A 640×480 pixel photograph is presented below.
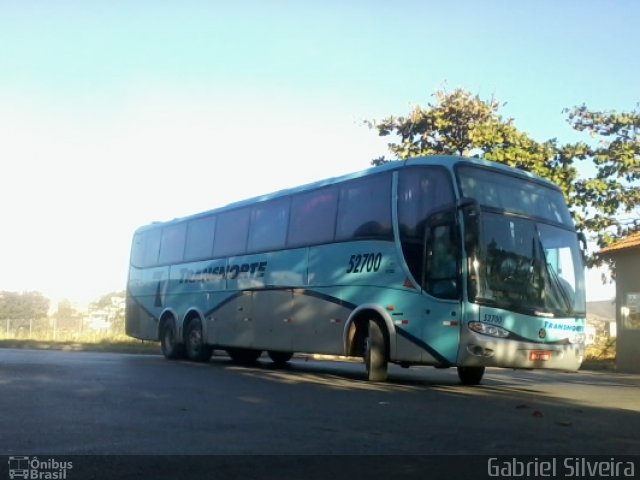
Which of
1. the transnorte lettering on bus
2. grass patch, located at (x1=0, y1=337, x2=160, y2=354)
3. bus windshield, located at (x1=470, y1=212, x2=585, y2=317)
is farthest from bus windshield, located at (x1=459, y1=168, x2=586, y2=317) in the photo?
grass patch, located at (x1=0, y1=337, x2=160, y2=354)

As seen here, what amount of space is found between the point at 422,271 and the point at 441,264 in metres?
0.38

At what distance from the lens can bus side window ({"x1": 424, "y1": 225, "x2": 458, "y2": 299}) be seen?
11.1 meters

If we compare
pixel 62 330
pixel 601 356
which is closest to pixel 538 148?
pixel 601 356

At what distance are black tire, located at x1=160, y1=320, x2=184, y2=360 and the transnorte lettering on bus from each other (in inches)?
53.6

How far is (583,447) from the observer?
630cm

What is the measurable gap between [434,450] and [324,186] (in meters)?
8.45

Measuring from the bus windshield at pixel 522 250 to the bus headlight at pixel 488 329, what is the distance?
34 centimetres

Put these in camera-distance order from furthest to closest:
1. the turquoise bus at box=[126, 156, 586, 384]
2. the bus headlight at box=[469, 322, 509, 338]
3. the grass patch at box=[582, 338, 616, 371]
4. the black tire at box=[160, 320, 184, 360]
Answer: the grass patch at box=[582, 338, 616, 371] → the black tire at box=[160, 320, 184, 360] → the turquoise bus at box=[126, 156, 586, 384] → the bus headlight at box=[469, 322, 509, 338]

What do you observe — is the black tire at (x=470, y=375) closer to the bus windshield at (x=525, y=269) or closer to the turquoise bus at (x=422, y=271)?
the turquoise bus at (x=422, y=271)

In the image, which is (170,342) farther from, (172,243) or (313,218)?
(313,218)

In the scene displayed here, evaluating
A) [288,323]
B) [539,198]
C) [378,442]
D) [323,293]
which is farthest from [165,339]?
[378,442]

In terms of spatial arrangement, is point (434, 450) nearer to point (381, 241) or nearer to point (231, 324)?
point (381, 241)

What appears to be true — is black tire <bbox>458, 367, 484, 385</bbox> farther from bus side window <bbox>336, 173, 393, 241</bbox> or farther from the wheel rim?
the wheel rim

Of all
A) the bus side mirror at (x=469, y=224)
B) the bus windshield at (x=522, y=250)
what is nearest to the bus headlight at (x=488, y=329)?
the bus windshield at (x=522, y=250)
